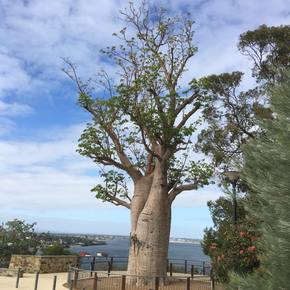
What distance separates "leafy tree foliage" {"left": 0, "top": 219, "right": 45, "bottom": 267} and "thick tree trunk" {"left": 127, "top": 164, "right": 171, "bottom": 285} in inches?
325

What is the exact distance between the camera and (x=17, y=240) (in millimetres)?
16594

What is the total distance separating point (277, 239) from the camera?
11.1 feet

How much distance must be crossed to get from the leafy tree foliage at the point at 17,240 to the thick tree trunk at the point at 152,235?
8251 millimetres

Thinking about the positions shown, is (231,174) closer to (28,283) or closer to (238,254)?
(238,254)

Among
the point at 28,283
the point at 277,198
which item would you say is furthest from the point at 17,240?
the point at 277,198

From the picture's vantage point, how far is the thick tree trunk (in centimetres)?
1082

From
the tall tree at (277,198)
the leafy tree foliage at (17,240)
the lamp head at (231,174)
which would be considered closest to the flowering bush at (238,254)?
the lamp head at (231,174)

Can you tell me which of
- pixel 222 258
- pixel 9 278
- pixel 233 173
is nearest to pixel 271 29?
pixel 233 173

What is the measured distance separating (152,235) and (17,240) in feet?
31.7

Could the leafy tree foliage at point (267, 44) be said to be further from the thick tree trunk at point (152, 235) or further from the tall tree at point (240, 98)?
the thick tree trunk at point (152, 235)

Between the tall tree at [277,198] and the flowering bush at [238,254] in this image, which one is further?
the flowering bush at [238,254]

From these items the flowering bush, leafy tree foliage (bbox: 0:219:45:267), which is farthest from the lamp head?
leafy tree foliage (bbox: 0:219:45:267)

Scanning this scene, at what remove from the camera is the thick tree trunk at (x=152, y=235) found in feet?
35.5

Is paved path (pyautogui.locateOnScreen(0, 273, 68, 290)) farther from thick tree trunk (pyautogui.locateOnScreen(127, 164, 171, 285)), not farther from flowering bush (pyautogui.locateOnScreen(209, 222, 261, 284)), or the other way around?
flowering bush (pyautogui.locateOnScreen(209, 222, 261, 284))
